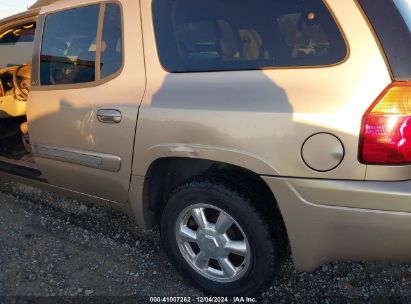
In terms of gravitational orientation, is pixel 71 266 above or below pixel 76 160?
below

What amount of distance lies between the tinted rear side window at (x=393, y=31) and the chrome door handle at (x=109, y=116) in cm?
147

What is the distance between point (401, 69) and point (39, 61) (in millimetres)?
2540

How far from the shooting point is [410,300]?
93.5 inches

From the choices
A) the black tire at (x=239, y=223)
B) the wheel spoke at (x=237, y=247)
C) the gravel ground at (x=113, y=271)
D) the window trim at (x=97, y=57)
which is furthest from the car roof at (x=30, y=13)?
the wheel spoke at (x=237, y=247)

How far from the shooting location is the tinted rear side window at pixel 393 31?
1.71 metres

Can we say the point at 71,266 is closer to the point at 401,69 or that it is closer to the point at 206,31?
the point at 206,31

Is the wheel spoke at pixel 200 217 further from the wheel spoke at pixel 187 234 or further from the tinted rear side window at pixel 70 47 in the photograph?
the tinted rear side window at pixel 70 47

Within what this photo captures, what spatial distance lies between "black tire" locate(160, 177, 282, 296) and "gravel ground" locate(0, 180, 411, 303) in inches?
7.8

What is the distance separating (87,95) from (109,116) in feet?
0.96

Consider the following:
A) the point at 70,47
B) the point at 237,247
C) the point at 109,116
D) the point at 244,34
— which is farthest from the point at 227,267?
the point at 70,47

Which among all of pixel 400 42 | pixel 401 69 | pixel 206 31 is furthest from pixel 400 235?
pixel 206 31

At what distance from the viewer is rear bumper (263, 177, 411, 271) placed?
1.76 metres

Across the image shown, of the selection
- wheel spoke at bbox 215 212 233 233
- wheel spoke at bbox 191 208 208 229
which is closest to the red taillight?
wheel spoke at bbox 215 212 233 233

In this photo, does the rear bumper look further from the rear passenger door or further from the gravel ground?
the rear passenger door
